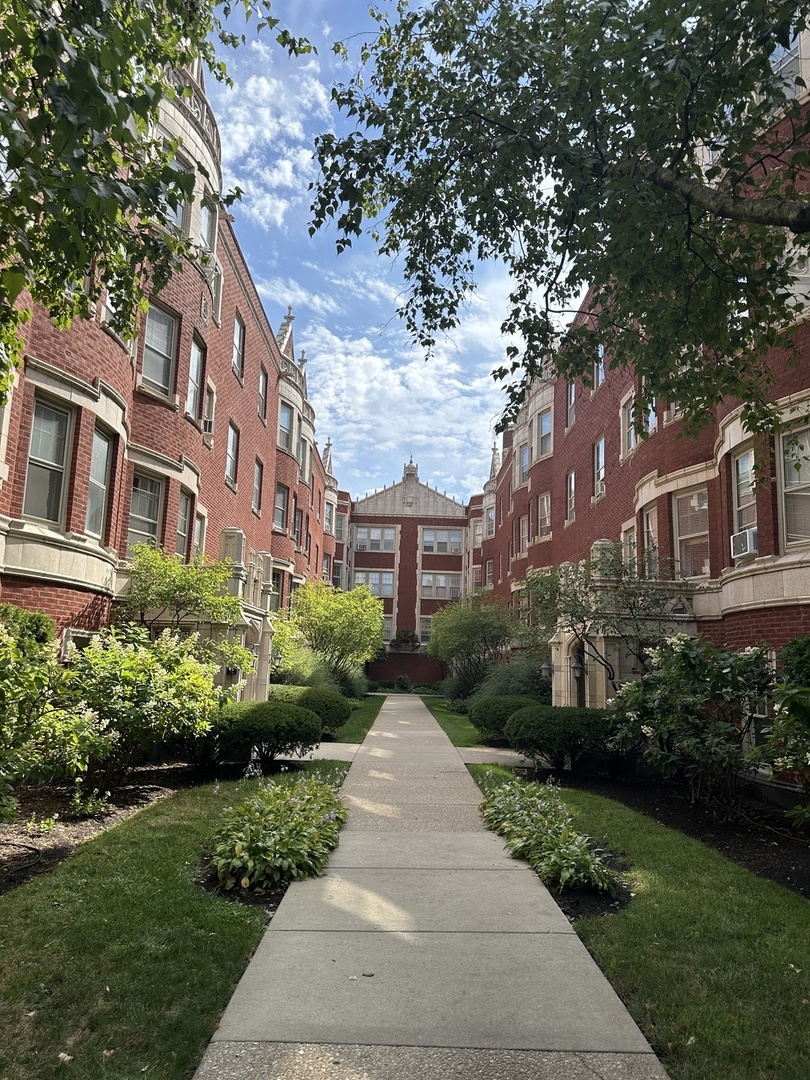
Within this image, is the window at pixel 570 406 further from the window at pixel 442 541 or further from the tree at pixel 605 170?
the window at pixel 442 541

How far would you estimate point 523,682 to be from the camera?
17156 millimetres

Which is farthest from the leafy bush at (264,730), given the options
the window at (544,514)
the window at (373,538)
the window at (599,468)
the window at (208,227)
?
the window at (373,538)

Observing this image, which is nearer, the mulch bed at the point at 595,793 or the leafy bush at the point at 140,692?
the mulch bed at the point at 595,793

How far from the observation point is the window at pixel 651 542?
13.5 meters

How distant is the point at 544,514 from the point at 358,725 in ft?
41.6

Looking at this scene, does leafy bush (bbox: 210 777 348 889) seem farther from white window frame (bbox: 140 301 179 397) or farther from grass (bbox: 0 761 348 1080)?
white window frame (bbox: 140 301 179 397)

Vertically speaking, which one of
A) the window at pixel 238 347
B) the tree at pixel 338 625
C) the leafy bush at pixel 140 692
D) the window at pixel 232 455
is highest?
the window at pixel 238 347

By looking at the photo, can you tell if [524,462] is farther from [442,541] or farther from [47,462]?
[47,462]

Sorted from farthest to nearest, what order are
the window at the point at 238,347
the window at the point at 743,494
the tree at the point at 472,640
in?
Answer: the tree at the point at 472,640, the window at the point at 238,347, the window at the point at 743,494

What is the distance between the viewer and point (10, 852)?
6.10 meters

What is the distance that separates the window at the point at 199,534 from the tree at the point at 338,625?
6.38 metres

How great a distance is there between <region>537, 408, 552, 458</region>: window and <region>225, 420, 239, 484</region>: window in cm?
1263

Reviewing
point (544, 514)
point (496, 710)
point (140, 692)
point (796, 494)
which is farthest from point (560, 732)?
point (544, 514)

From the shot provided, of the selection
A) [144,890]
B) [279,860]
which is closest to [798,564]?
[279,860]
